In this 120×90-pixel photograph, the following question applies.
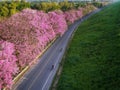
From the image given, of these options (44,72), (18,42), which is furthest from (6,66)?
(44,72)


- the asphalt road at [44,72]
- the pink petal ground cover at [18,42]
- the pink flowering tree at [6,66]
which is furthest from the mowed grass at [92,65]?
the pink flowering tree at [6,66]

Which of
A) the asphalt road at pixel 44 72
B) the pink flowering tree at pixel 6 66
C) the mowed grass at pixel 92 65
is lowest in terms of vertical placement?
the asphalt road at pixel 44 72

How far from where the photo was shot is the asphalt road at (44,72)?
59869 mm

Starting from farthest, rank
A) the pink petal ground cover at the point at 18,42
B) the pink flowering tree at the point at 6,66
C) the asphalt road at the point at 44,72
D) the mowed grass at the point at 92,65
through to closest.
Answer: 1. the asphalt road at the point at 44,72
2. the mowed grass at the point at 92,65
3. the pink petal ground cover at the point at 18,42
4. the pink flowering tree at the point at 6,66

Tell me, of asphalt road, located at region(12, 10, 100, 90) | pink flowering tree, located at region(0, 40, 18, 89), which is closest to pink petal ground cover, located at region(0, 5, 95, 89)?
pink flowering tree, located at region(0, 40, 18, 89)

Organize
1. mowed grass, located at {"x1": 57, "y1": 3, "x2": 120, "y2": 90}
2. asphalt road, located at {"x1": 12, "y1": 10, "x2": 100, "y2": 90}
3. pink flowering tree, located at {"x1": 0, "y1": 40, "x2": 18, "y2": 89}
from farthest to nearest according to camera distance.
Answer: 1. asphalt road, located at {"x1": 12, "y1": 10, "x2": 100, "y2": 90}
2. mowed grass, located at {"x1": 57, "y1": 3, "x2": 120, "y2": 90}
3. pink flowering tree, located at {"x1": 0, "y1": 40, "x2": 18, "y2": 89}

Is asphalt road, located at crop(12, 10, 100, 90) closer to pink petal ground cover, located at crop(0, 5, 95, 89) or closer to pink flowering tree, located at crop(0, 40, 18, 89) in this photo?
pink petal ground cover, located at crop(0, 5, 95, 89)

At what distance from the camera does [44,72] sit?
68.6 metres

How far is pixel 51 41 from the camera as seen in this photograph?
333ft

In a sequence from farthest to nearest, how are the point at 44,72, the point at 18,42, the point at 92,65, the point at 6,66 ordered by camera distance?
the point at 44,72
the point at 92,65
the point at 18,42
the point at 6,66

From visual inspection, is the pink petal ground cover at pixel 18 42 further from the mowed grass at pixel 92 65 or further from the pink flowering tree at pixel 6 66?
the mowed grass at pixel 92 65

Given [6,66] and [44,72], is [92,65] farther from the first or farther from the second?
[6,66]

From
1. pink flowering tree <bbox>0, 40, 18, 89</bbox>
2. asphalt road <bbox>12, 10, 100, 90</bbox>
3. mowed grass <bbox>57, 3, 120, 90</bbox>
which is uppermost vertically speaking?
pink flowering tree <bbox>0, 40, 18, 89</bbox>

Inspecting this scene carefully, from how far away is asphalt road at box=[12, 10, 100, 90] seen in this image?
5987 centimetres
